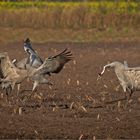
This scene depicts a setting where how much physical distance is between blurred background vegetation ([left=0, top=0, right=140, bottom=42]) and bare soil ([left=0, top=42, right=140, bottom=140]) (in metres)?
12.4

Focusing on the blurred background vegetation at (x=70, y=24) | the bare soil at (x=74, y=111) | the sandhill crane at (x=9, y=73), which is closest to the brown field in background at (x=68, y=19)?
the blurred background vegetation at (x=70, y=24)

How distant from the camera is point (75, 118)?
1358 cm

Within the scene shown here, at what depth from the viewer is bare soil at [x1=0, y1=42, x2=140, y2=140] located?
→ 12430 mm

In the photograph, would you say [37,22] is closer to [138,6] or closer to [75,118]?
[138,6]

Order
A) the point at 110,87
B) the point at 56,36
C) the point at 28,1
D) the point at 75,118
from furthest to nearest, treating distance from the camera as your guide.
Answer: the point at 28,1 < the point at 56,36 < the point at 110,87 < the point at 75,118

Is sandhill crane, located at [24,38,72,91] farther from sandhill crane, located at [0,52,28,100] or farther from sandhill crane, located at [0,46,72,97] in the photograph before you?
sandhill crane, located at [0,52,28,100]

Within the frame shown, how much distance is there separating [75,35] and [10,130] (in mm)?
22491

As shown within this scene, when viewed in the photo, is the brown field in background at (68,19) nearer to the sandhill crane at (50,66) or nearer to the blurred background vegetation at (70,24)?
the blurred background vegetation at (70,24)

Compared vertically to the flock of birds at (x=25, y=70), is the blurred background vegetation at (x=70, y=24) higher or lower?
higher

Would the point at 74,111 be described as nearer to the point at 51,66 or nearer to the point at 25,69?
the point at 51,66

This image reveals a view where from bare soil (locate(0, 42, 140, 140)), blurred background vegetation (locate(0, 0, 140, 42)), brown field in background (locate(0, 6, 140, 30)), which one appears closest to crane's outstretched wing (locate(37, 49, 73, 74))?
bare soil (locate(0, 42, 140, 140))

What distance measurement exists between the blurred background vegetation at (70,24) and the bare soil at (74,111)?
12421 mm

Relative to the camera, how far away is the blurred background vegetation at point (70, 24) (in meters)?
34.7

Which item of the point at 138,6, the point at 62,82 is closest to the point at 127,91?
the point at 62,82
